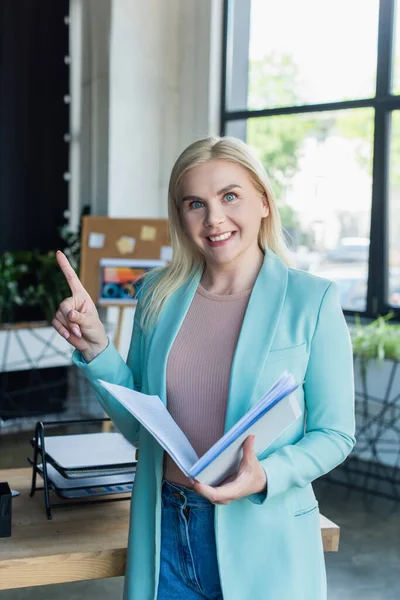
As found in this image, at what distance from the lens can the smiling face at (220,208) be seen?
1.40m

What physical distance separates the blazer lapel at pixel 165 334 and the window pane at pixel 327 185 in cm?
421

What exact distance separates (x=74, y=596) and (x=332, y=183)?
385cm

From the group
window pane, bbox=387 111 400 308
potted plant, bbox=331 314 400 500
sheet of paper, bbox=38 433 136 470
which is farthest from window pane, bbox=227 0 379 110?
sheet of paper, bbox=38 433 136 470

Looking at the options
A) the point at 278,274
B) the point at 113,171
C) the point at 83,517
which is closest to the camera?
the point at 278,274

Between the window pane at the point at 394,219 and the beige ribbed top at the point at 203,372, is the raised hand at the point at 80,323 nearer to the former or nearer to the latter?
the beige ribbed top at the point at 203,372

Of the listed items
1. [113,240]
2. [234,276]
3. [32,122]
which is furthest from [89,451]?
[32,122]

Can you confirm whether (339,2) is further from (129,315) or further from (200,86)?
(129,315)

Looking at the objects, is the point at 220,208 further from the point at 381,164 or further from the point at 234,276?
the point at 381,164

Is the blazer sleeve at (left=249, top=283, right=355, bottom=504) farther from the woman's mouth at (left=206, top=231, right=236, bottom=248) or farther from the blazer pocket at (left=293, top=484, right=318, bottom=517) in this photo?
the woman's mouth at (left=206, top=231, right=236, bottom=248)

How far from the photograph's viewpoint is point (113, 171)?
6.59 metres

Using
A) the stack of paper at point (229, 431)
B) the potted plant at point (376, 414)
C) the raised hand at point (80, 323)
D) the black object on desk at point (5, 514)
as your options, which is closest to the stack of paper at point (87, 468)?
the black object on desk at point (5, 514)

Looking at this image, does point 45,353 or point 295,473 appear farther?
point 45,353

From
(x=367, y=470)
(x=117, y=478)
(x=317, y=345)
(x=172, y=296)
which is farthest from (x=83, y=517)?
(x=367, y=470)

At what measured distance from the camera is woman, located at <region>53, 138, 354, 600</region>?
1340mm
